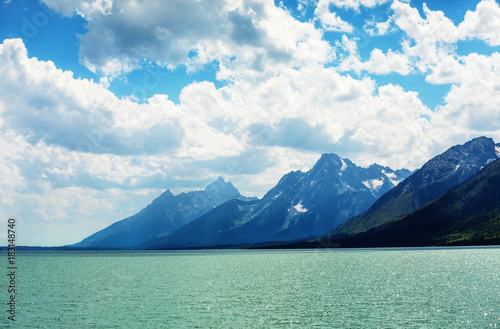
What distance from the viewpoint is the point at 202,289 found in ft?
359

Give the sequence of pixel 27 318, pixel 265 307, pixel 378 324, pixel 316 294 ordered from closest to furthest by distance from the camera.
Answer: pixel 378 324
pixel 27 318
pixel 265 307
pixel 316 294

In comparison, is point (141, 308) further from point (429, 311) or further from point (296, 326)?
point (429, 311)

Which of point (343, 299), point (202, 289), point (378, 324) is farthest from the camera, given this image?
point (202, 289)

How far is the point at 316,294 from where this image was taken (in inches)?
3782

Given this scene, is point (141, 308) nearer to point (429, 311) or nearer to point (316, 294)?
point (316, 294)

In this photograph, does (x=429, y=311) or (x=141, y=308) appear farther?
(x=141, y=308)

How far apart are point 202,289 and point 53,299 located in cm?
3409

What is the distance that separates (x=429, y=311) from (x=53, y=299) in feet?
239

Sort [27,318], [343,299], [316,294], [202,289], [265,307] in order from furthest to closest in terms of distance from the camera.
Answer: [202,289], [316,294], [343,299], [265,307], [27,318]

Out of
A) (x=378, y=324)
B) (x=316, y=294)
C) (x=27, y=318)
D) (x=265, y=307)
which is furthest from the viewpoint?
(x=316, y=294)

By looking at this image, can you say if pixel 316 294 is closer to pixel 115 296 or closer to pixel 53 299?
pixel 115 296

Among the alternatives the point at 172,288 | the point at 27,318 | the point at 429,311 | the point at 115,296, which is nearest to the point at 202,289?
the point at 172,288

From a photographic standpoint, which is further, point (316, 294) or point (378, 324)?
point (316, 294)

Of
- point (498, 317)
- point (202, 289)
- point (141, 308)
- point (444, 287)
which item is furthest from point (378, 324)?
point (202, 289)
